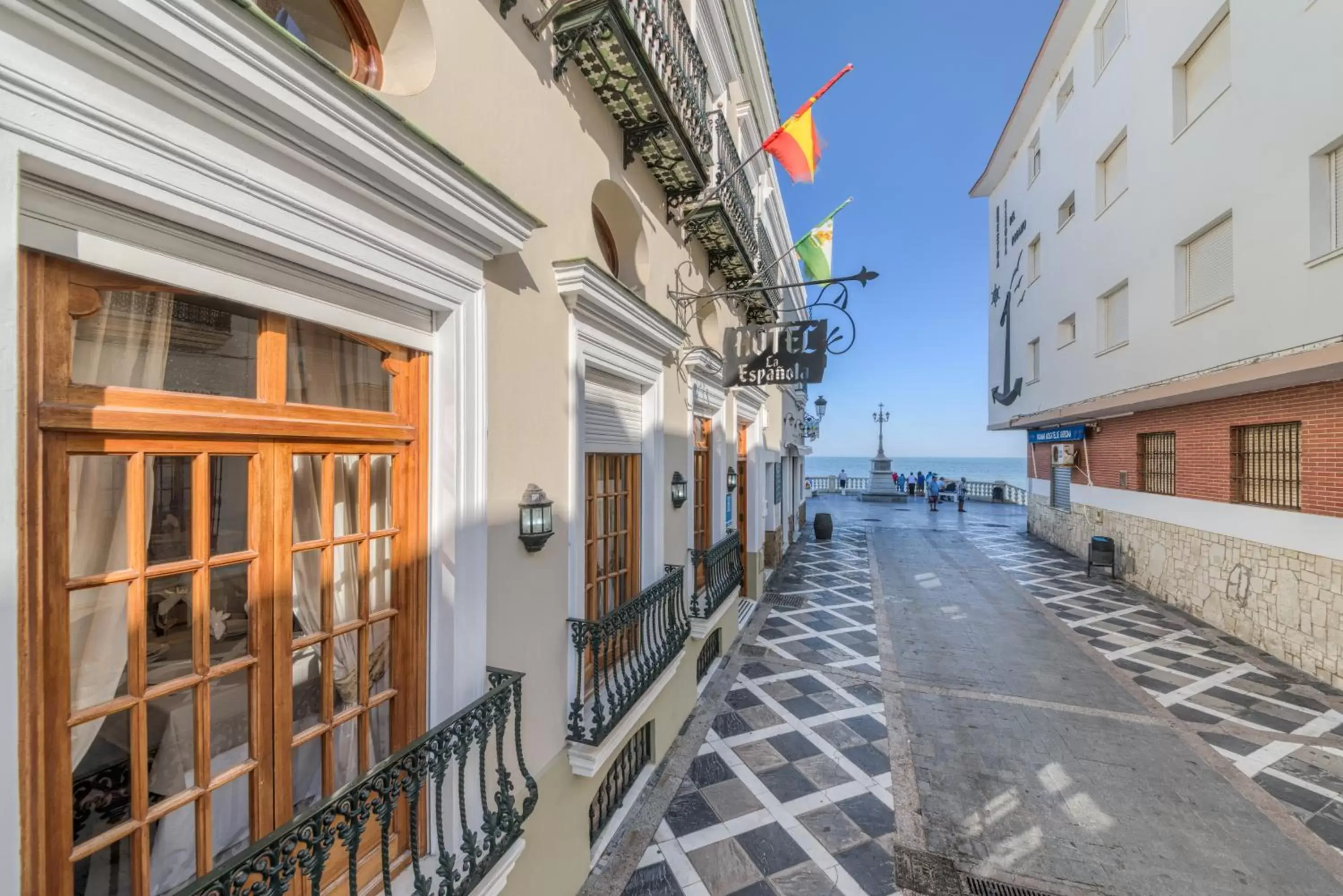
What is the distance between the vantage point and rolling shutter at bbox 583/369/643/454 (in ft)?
13.3

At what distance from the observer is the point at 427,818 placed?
243cm

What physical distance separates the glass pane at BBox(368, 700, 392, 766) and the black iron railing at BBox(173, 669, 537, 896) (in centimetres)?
21

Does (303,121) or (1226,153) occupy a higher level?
(1226,153)

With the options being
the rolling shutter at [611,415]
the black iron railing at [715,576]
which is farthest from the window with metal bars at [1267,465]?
the rolling shutter at [611,415]

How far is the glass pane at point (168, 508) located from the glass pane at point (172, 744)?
0.46 meters

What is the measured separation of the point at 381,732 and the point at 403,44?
3.32 m

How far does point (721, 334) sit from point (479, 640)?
19.9 feet

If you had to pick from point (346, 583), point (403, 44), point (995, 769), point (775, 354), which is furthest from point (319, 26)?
point (995, 769)

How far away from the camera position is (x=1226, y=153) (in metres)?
7.99

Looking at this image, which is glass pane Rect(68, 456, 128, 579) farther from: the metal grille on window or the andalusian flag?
the andalusian flag

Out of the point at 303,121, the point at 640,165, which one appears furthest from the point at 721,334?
the point at 303,121

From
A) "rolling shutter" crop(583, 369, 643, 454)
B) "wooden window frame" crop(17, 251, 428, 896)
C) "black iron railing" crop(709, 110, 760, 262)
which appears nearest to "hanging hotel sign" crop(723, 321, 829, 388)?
"black iron railing" crop(709, 110, 760, 262)

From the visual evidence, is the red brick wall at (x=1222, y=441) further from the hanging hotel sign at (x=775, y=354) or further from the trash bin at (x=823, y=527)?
the hanging hotel sign at (x=775, y=354)

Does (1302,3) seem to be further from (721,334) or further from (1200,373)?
(721,334)
